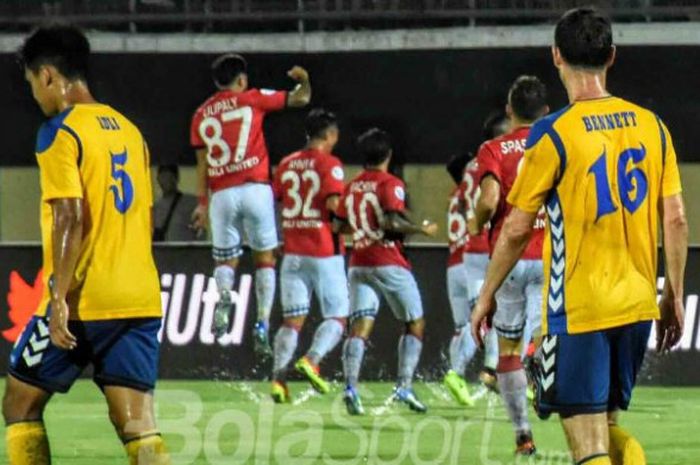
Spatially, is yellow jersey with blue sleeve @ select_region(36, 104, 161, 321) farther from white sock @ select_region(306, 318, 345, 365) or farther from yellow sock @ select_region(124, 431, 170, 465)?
white sock @ select_region(306, 318, 345, 365)

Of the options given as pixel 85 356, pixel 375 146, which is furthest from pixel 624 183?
pixel 375 146

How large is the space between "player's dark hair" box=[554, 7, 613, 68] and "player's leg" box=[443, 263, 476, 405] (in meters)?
8.12

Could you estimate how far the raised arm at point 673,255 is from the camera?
650 centimetres

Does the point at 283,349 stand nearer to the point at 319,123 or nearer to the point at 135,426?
the point at 319,123

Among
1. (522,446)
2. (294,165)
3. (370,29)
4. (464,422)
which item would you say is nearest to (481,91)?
(370,29)

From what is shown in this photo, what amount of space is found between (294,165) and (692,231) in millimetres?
7849

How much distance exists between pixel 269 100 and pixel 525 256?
4.47 metres

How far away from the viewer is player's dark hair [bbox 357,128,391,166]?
13398mm

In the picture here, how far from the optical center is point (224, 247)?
14.8 m

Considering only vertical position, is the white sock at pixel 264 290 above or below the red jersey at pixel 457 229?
below

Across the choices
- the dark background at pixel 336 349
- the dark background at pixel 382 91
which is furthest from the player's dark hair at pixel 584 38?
the dark background at pixel 382 91

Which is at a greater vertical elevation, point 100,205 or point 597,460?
point 100,205

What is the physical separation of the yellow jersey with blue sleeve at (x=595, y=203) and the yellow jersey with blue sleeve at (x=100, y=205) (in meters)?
1.55

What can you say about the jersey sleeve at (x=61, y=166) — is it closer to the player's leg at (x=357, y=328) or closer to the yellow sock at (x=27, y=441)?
the yellow sock at (x=27, y=441)
